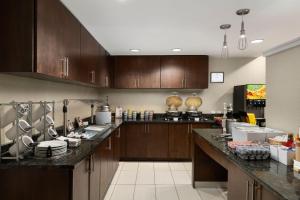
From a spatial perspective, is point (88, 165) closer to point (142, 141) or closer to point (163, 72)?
point (142, 141)

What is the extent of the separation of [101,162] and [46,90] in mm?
1101

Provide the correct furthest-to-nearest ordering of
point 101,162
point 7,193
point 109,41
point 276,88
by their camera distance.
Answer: point 109,41, point 101,162, point 276,88, point 7,193

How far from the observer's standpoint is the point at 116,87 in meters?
4.74

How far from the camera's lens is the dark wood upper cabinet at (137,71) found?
185 inches

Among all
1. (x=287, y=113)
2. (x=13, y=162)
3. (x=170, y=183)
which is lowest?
(x=170, y=183)

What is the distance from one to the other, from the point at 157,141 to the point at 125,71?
165 centimetres

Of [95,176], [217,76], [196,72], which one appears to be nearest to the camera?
[95,176]

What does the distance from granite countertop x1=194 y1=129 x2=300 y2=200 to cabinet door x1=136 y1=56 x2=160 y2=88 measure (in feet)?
9.88

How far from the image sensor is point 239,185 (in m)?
1.67

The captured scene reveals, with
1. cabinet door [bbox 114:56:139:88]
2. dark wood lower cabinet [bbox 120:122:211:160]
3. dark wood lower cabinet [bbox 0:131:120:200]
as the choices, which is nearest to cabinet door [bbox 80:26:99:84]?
cabinet door [bbox 114:56:139:88]

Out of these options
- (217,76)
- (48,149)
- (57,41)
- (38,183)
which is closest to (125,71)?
(217,76)

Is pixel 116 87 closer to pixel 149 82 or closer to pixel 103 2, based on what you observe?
pixel 149 82

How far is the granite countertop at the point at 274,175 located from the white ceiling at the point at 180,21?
149 centimetres

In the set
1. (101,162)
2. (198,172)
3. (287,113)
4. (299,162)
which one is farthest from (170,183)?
(299,162)
